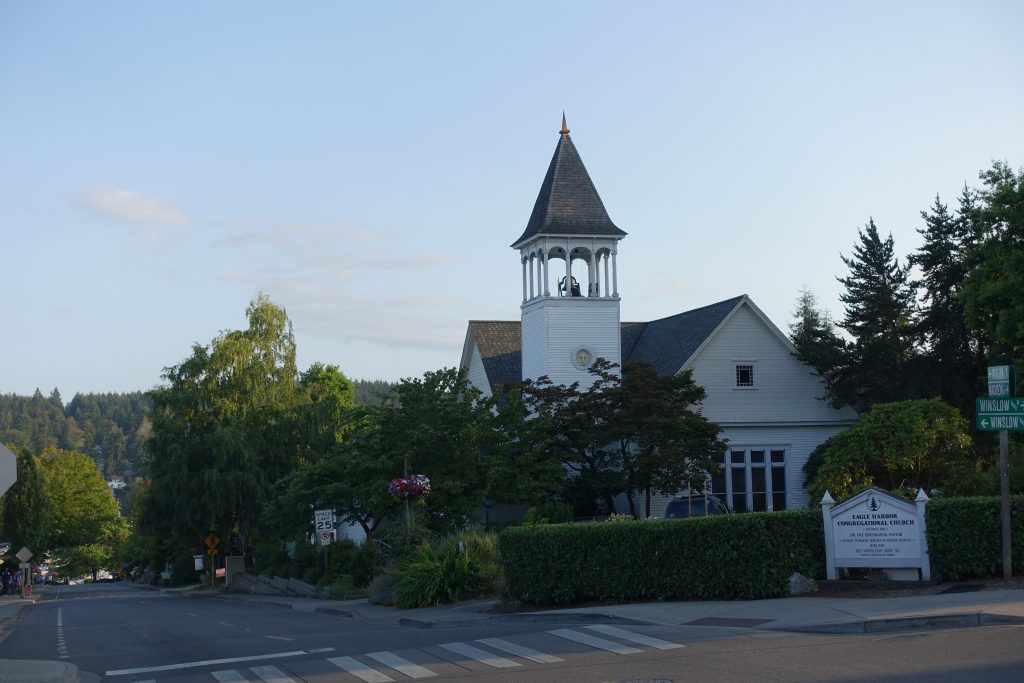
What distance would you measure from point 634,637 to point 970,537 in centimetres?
647

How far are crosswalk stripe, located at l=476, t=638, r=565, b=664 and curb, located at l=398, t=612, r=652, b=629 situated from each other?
241 cm

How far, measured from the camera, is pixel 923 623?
15031 mm

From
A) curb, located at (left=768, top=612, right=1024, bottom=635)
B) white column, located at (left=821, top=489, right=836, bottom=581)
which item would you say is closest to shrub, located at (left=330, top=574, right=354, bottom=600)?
white column, located at (left=821, top=489, right=836, bottom=581)

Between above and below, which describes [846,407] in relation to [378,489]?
above

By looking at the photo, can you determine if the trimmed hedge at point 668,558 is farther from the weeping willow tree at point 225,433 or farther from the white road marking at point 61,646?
the weeping willow tree at point 225,433

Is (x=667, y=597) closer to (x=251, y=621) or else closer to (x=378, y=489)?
(x=251, y=621)

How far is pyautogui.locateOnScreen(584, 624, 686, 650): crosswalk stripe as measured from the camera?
14.9 metres

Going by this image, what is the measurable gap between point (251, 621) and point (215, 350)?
30.1m

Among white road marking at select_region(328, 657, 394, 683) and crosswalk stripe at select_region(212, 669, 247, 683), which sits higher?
white road marking at select_region(328, 657, 394, 683)

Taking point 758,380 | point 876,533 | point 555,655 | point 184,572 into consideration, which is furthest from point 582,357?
point 184,572

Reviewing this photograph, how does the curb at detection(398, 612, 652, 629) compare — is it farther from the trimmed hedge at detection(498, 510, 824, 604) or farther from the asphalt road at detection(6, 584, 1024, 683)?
the trimmed hedge at detection(498, 510, 824, 604)

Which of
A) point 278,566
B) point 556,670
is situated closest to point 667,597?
point 556,670

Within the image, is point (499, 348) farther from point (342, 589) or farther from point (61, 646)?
point (61, 646)

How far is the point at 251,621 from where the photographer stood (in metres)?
27.0
